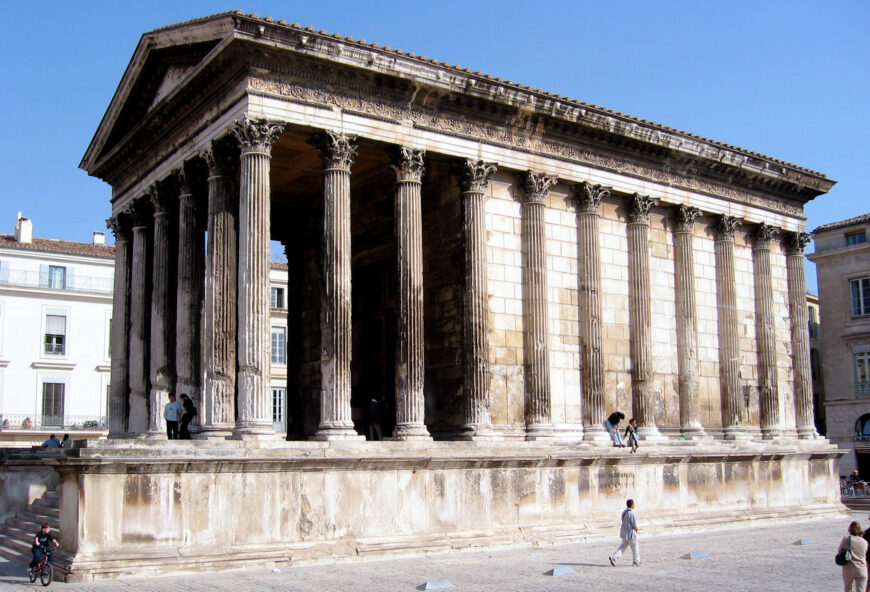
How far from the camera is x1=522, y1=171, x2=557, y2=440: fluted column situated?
21.1 metres

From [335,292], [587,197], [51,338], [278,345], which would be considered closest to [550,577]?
[335,292]

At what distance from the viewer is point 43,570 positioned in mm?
13656

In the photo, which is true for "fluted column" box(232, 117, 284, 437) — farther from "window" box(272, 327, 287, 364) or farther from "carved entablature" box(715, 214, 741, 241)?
"window" box(272, 327, 287, 364)

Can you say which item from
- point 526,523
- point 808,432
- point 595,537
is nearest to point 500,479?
point 526,523

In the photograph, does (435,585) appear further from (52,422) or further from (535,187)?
(52,422)

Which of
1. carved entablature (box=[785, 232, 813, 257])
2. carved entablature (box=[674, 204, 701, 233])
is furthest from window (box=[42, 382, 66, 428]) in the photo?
carved entablature (box=[785, 232, 813, 257])

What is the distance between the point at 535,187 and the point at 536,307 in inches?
110

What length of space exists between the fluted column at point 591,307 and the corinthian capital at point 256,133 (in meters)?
8.18

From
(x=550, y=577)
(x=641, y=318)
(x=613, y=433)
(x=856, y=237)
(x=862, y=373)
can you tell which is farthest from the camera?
(x=856, y=237)

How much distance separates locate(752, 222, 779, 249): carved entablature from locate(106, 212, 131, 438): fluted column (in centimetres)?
1737

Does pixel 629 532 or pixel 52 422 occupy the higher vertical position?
pixel 52 422

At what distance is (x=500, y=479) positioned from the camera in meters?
19.1

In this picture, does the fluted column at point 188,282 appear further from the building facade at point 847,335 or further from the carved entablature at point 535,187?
the building facade at point 847,335

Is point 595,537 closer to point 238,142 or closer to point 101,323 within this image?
point 238,142
